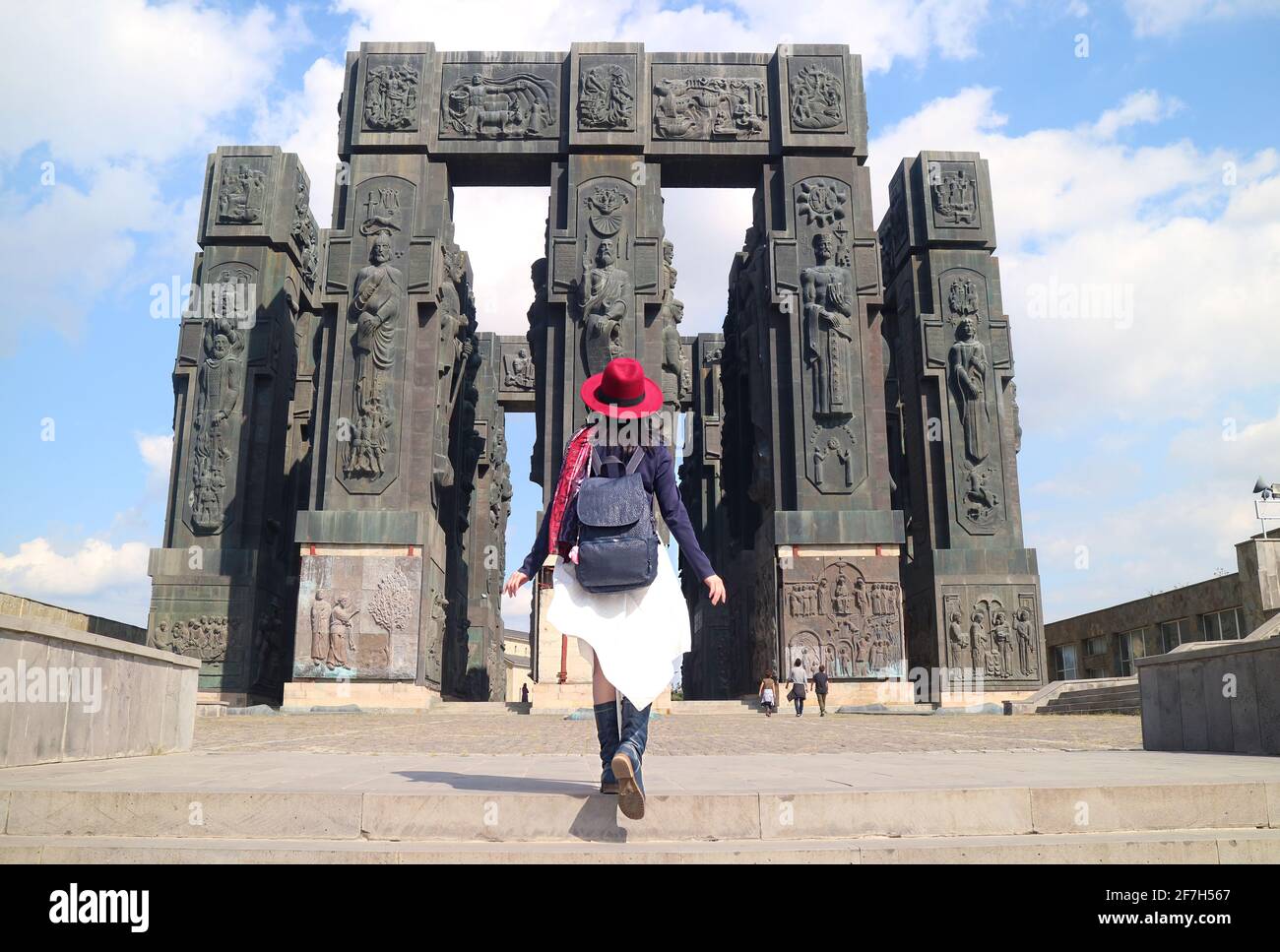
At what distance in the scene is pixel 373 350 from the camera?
24016mm

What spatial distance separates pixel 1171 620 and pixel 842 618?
51.0 feet

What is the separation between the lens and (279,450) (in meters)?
27.7

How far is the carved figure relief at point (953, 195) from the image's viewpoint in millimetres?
27844

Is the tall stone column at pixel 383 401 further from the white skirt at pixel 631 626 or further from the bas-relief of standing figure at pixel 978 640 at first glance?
the white skirt at pixel 631 626

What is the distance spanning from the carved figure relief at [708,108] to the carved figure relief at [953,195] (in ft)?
18.0

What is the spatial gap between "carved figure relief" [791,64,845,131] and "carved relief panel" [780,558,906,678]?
11.0 metres

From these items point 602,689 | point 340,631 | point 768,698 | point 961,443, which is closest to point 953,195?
point 961,443

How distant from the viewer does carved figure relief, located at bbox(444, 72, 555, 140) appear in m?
25.6

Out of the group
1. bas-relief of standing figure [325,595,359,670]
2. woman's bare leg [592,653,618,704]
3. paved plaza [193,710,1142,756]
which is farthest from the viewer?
bas-relief of standing figure [325,595,359,670]

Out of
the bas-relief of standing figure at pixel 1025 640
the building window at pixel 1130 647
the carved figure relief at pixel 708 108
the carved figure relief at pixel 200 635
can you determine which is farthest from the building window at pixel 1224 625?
the carved figure relief at pixel 200 635

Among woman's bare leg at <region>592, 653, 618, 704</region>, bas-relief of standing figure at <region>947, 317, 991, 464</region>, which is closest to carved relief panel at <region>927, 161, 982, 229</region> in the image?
bas-relief of standing figure at <region>947, 317, 991, 464</region>

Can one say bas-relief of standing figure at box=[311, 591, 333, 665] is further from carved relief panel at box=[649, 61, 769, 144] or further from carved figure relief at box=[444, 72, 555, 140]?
carved relief panel at box=[649, 61, 769, 144]

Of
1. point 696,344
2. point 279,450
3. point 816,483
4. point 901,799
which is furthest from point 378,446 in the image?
point 901,799
